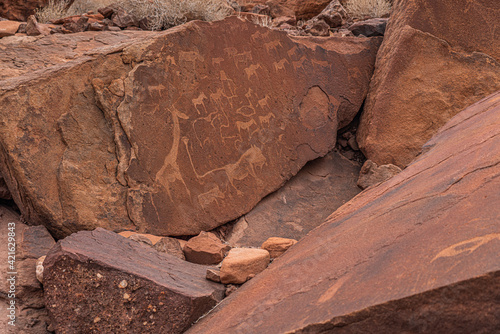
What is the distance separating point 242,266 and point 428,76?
2.46m

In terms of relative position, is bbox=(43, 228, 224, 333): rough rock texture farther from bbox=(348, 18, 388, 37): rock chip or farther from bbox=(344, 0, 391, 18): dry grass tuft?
bbox=(344, 0, 391, 18): dry grass tuft

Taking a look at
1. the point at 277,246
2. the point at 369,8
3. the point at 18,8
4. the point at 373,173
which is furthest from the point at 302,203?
the point at 18,8

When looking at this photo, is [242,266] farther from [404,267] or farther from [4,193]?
[4,193]

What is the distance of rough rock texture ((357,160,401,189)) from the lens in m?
3.58

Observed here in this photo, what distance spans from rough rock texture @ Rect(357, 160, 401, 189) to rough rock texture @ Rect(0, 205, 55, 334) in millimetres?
2246

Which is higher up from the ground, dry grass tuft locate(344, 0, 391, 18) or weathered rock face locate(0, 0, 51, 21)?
dry grass tuft locate(344, 0, 391, 18)

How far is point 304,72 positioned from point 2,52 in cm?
211

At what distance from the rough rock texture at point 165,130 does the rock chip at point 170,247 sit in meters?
0.25

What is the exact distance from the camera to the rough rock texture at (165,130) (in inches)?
103

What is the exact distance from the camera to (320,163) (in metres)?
3.78

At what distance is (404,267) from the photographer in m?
1.23

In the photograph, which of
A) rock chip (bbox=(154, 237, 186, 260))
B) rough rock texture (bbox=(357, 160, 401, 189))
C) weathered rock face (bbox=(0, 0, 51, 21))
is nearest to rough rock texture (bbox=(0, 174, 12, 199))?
rock chip (bbox=(154, 237, 186, 260))

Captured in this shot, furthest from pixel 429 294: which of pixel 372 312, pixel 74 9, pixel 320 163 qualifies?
pixel 74 9

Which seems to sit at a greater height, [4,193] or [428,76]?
[428,76]
